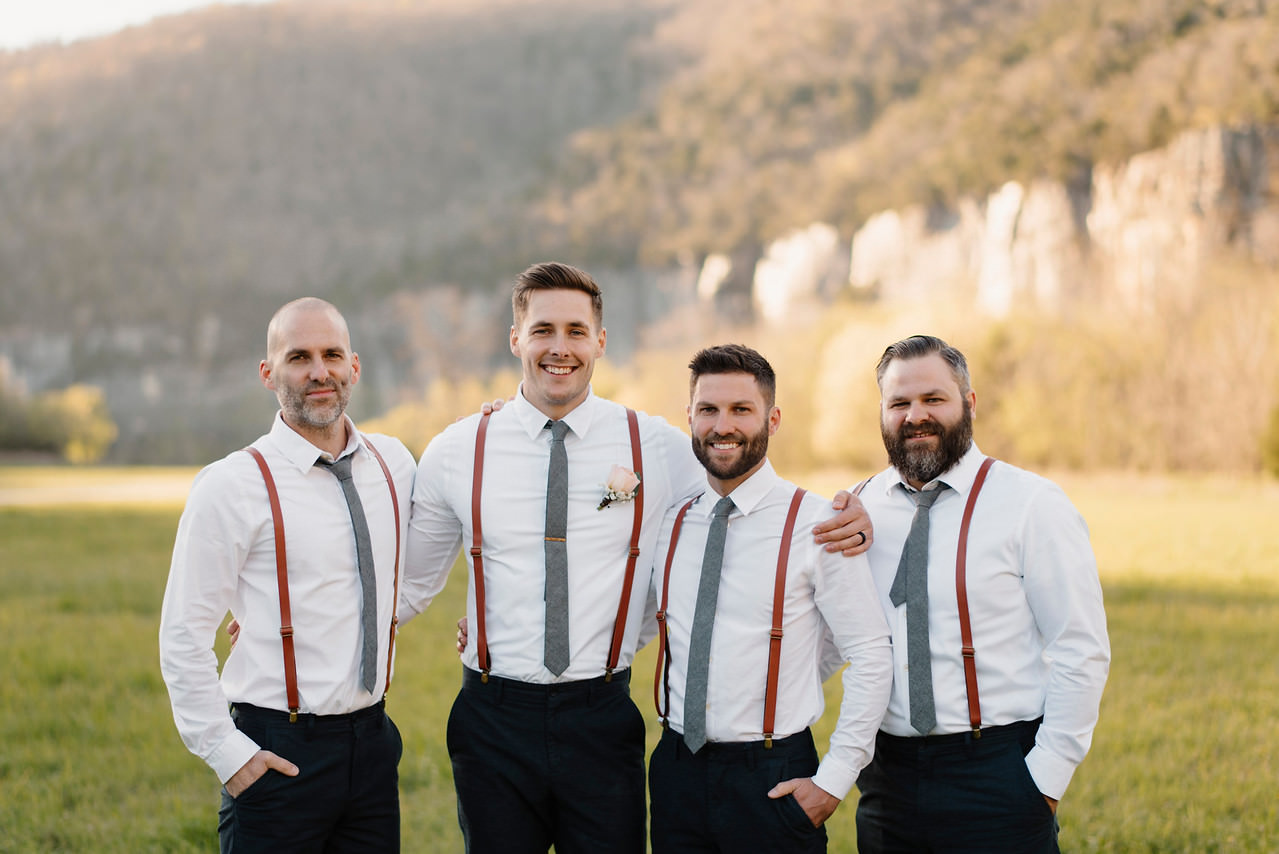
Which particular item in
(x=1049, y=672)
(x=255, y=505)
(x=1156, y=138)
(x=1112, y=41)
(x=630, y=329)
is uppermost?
(x=1112, y=41)

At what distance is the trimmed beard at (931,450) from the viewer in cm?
394

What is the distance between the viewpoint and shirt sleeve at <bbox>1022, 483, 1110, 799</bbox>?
3652mm

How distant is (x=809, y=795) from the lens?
12.0 feet

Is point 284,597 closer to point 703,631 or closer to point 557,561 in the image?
point 557,561

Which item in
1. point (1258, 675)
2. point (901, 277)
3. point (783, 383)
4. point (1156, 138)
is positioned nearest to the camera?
point (1258, 675)

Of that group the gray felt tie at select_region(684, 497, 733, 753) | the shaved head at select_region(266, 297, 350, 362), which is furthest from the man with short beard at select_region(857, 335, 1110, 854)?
the shaved head at select_region(266, 297, 350, 362)

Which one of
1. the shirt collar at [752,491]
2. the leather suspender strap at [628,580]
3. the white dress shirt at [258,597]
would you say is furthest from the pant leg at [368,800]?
the shirt collar at [752,491]

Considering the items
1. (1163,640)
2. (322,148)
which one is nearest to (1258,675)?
(1163,640)

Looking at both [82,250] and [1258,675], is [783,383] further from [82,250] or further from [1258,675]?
[82,250]

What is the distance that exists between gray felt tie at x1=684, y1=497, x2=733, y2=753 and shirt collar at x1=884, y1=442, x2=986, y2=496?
0.69 metres

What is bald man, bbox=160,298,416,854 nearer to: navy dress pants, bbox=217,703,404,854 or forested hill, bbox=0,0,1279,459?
navy dress pants, bbox=217,703,404,854

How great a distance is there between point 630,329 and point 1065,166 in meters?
46.2

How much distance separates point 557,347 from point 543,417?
1.00 feet

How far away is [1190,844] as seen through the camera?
6.28 m
